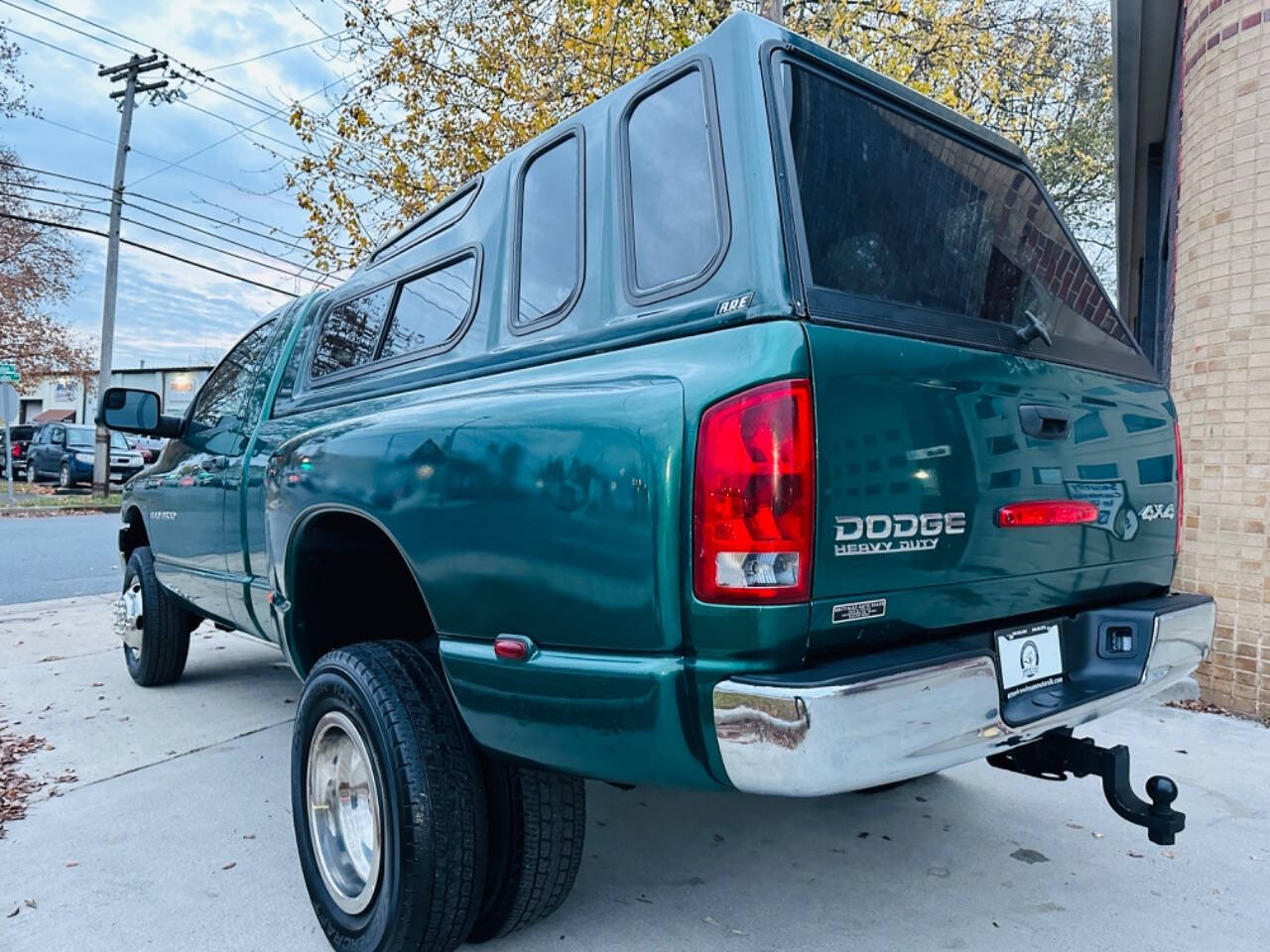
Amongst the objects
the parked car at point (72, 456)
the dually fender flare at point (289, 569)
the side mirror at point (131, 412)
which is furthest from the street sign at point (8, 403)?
the dually fender flare at point (289, 569)

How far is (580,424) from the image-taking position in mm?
1890

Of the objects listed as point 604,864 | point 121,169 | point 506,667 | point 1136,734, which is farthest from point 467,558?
point 121,169

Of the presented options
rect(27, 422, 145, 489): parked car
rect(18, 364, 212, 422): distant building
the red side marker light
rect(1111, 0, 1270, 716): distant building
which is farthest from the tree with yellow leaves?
rect(18, 364, 212, 422): distant building

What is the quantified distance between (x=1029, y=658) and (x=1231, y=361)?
3293 millimetres

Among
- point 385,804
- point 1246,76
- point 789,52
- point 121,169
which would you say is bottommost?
point 385,804

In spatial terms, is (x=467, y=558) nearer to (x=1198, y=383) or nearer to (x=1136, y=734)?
(x=1136, y=734)

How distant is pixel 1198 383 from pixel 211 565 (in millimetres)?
4922

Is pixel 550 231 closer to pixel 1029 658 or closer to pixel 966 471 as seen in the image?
pixel 966 471

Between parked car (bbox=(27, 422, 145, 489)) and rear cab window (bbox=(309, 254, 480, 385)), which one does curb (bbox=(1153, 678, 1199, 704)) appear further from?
parked car (bbox=(27, 422, 145, 489))

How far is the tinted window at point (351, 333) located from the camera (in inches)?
126

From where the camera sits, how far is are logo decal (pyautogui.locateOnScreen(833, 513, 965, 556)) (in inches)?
69.1

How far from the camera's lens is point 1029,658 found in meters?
2.11

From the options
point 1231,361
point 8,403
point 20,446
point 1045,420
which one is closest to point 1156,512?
point 1045,420

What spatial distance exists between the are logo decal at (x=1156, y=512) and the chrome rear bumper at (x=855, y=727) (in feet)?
3.02
